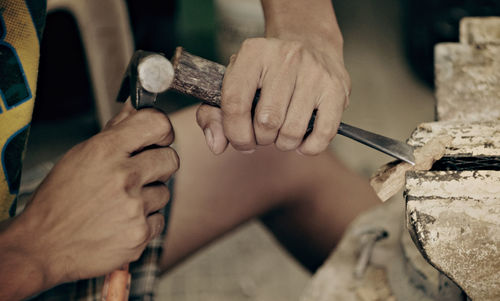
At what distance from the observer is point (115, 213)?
80 cm

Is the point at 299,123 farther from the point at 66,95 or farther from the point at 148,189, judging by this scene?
the point at 66,95

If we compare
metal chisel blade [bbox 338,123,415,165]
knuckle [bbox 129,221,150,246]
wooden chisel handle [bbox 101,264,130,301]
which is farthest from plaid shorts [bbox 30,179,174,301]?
metal chisel blade [bbox 338,123,415,165]

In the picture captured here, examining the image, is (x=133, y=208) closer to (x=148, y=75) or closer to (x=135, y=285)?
(x=148, y=75)

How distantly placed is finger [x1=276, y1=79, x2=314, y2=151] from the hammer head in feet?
0.78

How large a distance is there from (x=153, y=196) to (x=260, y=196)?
0.59 meters

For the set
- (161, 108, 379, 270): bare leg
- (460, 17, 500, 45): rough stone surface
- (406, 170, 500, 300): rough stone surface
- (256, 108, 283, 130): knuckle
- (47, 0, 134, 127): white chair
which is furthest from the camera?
(47, 0, 134, 127): white chair

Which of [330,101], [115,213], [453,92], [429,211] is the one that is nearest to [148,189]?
[115,213]

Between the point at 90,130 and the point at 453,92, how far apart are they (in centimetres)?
201

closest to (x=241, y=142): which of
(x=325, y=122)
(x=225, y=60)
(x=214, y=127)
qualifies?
(x=214, y=127)

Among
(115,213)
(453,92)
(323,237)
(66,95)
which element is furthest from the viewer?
(66,95)

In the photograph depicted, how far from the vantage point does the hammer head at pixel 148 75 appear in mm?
730

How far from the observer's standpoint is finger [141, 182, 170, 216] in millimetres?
834

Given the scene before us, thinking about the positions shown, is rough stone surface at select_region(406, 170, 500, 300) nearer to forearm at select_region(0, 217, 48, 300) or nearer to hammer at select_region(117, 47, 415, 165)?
hammer at select_region(117, 47, 415, 165)

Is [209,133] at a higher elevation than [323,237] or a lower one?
higher
